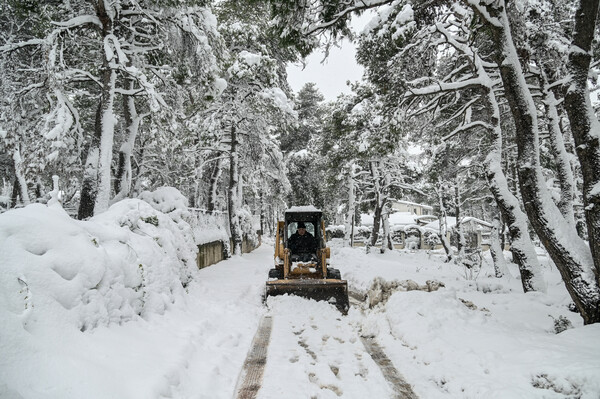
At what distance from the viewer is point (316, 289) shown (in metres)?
7.64

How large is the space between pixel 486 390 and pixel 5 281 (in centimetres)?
490

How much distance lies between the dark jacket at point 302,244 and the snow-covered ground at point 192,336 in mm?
3198

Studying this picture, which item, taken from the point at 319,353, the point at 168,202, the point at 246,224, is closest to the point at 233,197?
the point at 246,224

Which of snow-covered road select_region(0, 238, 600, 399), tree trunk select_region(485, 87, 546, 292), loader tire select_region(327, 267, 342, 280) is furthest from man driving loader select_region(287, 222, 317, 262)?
tree trunk select_region(485, 87, 546, 292)

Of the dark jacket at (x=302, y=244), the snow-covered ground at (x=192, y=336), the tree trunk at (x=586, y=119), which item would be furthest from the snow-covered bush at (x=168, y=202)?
the tree trunk at (x=586, y=119)

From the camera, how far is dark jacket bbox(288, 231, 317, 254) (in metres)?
9.91

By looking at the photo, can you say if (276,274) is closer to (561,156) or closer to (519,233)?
(519,233)

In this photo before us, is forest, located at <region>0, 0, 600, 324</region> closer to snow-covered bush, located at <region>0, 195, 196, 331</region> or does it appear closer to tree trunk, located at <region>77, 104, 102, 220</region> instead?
tree trunk, located at <region>77, 104, 102, 220</region>

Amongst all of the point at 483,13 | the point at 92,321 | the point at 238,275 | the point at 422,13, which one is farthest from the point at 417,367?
the point at 238,275

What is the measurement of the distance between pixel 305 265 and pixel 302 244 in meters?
1.12

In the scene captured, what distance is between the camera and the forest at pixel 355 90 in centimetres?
514

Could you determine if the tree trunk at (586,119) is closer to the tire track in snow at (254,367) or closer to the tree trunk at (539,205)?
the tree trunk at (539,205)

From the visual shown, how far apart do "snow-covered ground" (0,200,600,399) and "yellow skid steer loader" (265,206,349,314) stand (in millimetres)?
884

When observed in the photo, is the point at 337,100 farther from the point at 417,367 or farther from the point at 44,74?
the point at 417,367
